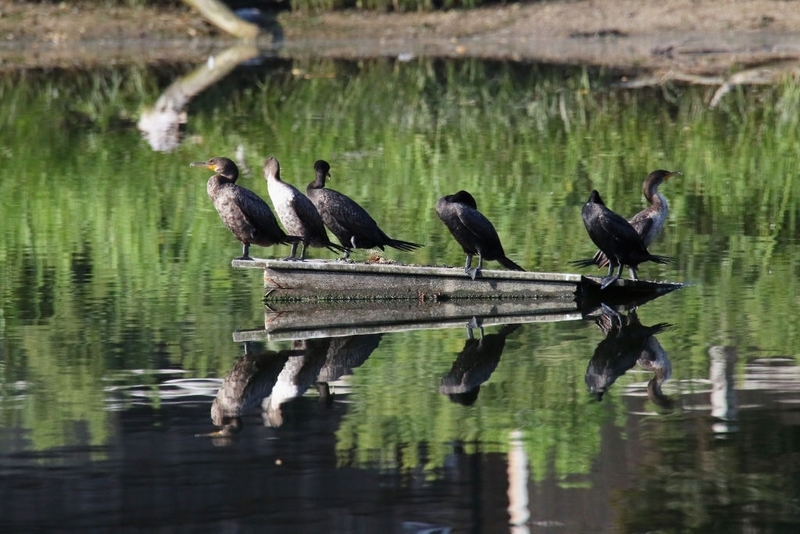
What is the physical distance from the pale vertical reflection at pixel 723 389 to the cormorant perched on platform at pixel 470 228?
201cm

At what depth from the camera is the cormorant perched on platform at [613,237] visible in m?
10.6

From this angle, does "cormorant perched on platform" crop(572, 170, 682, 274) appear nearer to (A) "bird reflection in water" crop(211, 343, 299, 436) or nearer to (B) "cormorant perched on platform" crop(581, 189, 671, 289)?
(B) "cormorant perched on platform" crop(581, 189, 671, 289)

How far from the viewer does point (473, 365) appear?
362 inches

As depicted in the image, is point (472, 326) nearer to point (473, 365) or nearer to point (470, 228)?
point (470, 228)

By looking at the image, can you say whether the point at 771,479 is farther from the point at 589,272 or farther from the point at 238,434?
the point at 589,272

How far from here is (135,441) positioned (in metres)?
7.64

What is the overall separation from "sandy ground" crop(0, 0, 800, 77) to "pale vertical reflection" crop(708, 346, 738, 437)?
18.6 m

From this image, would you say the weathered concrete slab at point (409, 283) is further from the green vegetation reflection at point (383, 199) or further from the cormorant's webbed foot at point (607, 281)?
the green vegetation reflection at point (383, 199)

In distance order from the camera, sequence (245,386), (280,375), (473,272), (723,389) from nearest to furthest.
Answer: (723,389), (245,386), (280,375), (473,272)

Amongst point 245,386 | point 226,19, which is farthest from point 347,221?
point 226,19

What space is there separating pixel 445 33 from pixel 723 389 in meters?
23.0

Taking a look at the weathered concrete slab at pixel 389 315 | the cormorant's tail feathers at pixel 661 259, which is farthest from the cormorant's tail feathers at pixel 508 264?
the cormorant's tail feathers at pixel 661 259

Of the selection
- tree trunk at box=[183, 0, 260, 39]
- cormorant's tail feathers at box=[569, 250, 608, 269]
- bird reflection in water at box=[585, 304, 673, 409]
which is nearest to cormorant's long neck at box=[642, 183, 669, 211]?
cormorant's tail feathers at box=[569, 250, 608, 269]

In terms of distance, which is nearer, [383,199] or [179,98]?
[383,199]
